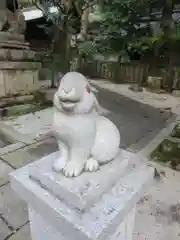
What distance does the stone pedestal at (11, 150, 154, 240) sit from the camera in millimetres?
527

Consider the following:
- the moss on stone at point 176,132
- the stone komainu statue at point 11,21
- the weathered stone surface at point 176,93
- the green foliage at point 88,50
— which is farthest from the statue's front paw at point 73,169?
the weathered stone surface at point 176,93

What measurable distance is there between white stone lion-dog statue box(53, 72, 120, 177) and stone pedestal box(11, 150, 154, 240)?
0.12 ft

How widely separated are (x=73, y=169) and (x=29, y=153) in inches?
50.1

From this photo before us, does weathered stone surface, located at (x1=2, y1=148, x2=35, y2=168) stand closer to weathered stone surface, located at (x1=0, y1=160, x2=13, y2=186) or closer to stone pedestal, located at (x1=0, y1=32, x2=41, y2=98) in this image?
weathered stone surface, located at (x1=0, y1=160, x2=13, y2=186)

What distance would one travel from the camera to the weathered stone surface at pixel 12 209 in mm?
1125

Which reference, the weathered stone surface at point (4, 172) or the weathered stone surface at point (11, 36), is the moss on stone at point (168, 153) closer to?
the weathered stone surface at point (4, 172)

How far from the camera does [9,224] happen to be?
1101 millimetres

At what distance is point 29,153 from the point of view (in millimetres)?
1793

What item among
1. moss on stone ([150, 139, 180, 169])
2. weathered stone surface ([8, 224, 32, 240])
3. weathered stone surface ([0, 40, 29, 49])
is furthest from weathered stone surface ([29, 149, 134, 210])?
weathered stone surface ([0, 40, 29, 49])

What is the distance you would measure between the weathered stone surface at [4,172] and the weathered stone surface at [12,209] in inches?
3.5

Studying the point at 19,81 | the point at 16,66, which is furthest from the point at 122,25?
the point at 19,81

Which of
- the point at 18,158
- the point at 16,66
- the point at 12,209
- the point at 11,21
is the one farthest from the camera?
the point at 11,21

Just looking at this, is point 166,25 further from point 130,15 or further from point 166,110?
point 166,110

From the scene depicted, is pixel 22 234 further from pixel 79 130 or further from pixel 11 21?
pixel 11 21
